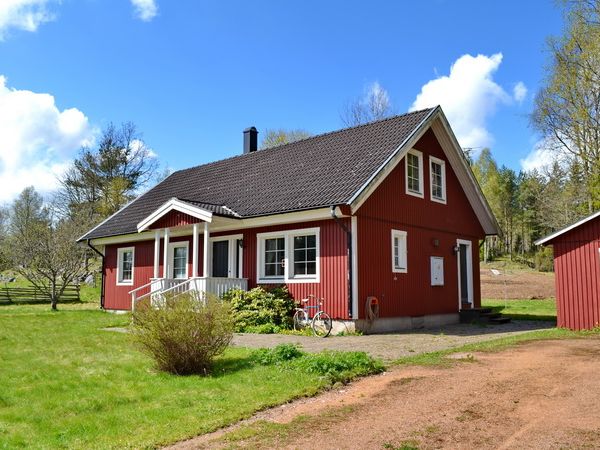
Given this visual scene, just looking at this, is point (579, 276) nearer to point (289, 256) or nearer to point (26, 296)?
point (289, 256)

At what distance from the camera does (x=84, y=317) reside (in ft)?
57.8

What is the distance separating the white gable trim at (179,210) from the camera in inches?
560

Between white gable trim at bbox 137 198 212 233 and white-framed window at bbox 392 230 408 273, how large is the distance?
5050mm

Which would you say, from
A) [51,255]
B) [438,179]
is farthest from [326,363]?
[51,255]

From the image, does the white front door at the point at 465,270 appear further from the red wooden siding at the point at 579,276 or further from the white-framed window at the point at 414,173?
the red wooden siding at the point at 579,276

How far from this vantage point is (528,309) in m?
21.8

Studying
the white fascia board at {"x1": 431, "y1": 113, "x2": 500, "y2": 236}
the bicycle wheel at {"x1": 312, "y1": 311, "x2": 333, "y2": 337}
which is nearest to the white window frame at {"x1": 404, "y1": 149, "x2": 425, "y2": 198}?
→ the white fascia board at {"x1": 431, "y1": 113, "x2": 500, "y2": 236}

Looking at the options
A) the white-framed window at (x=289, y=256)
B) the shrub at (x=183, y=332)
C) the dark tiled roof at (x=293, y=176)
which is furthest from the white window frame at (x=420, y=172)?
the shrub at (x=183, y=332)

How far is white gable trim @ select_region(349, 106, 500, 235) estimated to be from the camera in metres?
13.2

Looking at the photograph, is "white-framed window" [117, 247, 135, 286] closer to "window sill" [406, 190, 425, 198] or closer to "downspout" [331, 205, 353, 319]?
"downspout" [331, 205, 353, 319]

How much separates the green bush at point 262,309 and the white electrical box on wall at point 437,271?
15.4ft

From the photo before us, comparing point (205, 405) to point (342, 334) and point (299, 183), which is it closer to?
point (342, 334)

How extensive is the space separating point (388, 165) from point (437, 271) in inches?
171

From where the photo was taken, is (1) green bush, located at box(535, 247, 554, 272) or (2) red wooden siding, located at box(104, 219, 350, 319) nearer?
(2) red wooden siding, located at box(104, 219, 350, 319)
